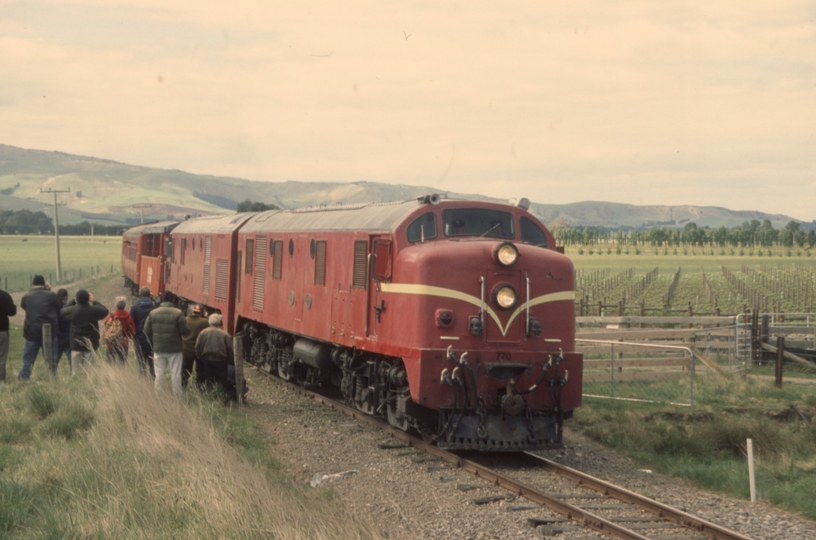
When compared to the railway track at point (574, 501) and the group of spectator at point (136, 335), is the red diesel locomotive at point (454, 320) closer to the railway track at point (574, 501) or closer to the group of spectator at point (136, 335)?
the railway track at point (574, 501)

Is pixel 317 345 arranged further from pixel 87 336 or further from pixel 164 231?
pixel 164 231

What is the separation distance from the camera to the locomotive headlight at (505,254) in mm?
11375

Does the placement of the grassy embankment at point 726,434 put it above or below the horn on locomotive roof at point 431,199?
below

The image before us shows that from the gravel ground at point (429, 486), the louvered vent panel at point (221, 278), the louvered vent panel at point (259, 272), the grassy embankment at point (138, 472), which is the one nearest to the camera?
the grassy embankment at point (138, 472)

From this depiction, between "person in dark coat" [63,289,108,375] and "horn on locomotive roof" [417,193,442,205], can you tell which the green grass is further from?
"person in dark coat" [63,289,108,375]

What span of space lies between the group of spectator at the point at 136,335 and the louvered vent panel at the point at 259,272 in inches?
95.6

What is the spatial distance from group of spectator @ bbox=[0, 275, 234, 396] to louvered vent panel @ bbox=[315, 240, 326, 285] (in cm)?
174

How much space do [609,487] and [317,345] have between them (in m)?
6.79

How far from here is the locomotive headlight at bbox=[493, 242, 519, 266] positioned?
1138 cm

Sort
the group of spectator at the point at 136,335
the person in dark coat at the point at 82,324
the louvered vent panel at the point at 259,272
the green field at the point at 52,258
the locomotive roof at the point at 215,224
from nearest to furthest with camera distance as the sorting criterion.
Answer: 1. the group of spectator at the point at 136,335
2. the person in dark coat at the point at 82,324
3. the louvered vent panel at the point at 259,272
4. the locomotive roof at the point at 215,224
5. the green field at the point at 52,258

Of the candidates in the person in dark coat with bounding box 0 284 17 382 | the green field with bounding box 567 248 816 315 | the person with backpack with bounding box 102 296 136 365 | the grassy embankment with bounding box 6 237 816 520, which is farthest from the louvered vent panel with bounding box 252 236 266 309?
the green field with bounding box 567 248 816 315

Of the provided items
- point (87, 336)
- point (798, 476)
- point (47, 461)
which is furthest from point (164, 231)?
point (798, 476)

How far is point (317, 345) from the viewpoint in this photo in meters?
15.5

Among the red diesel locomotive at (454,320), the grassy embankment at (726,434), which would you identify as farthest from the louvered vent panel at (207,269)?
the grassy embankment at (726,434)
